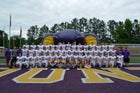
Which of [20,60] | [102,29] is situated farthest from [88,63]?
[102,29]

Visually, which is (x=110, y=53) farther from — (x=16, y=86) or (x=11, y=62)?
(x=16, y=86)

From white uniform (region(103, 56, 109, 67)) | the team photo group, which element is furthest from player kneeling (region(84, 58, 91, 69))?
white uniform (region(103, 56, 109, 67))

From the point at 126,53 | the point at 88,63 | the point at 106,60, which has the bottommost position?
the point at 88,63

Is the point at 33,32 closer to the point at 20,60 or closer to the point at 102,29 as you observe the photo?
the point at 102,29

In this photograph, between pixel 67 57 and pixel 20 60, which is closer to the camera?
pixel 67 57

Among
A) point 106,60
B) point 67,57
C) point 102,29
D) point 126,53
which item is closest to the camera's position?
point 67,57

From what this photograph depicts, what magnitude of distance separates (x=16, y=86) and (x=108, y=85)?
3508 mm

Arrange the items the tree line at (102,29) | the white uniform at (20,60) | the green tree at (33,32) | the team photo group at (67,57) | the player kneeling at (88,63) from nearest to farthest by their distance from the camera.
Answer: the player kneeling at (88,63) → the team photo group at (67,57) → the white uniform at (20,60) → the tree line at (102,29) → the green tree at (33,32)

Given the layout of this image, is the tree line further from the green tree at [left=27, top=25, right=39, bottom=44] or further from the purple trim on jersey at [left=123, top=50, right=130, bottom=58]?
the purple trim on jersey at [left=123, top=50, right=130, bottom=58]

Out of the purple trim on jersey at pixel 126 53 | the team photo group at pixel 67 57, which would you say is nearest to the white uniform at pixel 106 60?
the team photo group at pixel 67 57

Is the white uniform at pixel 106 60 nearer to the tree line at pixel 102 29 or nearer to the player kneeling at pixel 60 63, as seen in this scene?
the player kneeling at pixel 60 63

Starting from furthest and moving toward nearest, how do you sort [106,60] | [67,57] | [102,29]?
[102,29] < [106,60] < [67,57]

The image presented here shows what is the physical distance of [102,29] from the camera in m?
89.9

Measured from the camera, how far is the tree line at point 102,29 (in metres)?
78.6
